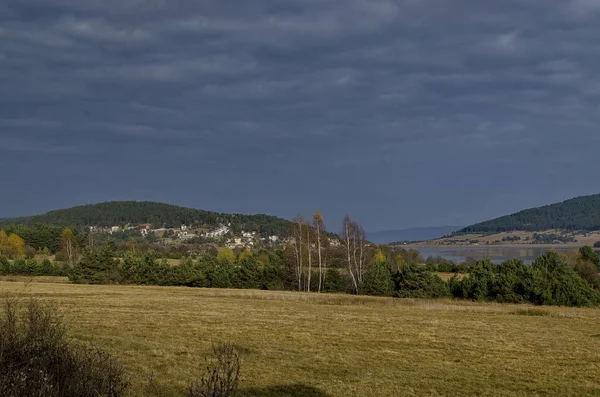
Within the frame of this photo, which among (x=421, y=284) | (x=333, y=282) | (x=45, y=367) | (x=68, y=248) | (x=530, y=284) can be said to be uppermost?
(x=68, y=248)

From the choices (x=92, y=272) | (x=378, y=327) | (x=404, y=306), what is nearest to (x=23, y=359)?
(x=378, y=327)

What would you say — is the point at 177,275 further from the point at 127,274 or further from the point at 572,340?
the point at 572,340

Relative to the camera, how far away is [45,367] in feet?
27.5

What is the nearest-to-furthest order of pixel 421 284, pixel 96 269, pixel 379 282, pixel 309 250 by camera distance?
pixel 421 284 < pixel 379 282 < pixel 96 269 < pixel 309 250

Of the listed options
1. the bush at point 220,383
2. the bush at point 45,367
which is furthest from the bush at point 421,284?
the bush at point 220,383

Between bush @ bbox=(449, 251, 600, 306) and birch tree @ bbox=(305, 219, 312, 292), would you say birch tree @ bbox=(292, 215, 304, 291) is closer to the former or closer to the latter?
birch tree @ bbox=(305, 219, 312, 292)

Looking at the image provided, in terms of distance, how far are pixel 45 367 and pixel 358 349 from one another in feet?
41.9

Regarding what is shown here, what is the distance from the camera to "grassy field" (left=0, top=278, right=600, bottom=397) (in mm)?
13784

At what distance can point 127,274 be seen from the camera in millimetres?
69438

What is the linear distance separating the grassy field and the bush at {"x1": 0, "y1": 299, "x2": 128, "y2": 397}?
8.62 feet

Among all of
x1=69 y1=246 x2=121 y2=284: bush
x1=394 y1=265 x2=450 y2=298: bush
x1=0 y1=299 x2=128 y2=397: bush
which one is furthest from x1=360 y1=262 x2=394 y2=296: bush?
x1=0 y1=299 x2=128 y2=397: bush

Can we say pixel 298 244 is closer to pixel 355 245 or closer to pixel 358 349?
pixel 355 245

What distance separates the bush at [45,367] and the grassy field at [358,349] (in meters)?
2.63

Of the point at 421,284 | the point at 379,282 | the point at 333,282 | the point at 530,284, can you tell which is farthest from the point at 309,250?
the point at 530,284
